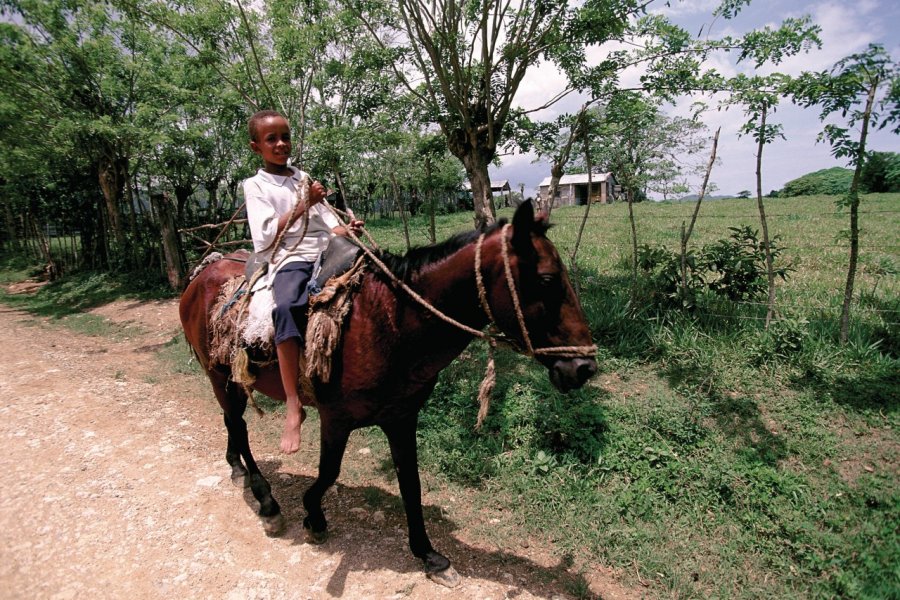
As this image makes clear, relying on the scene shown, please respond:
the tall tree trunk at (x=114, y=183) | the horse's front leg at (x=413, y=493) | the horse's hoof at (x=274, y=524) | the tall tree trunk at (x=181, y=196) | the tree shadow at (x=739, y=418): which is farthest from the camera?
the tall tree trunk at (x=114, y=183)

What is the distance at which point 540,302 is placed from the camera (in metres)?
2.23

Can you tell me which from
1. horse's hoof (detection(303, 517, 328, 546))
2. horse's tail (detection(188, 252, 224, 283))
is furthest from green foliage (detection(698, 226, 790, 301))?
horse's tail (detection(188, 252, 224, 283))

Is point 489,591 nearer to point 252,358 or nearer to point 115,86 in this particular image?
point 252,358

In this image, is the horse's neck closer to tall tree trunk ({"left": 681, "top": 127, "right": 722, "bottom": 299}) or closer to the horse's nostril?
the horse's nostril

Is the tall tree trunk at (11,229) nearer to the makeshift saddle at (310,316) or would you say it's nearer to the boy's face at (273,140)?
the makeshift saddle at (310,316)

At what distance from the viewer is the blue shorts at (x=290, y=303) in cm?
272

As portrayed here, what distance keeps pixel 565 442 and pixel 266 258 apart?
307 centimetres

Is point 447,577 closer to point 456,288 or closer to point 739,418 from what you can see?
point 456,288

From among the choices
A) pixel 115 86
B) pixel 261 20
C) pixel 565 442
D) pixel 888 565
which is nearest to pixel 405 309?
pixel 565 442

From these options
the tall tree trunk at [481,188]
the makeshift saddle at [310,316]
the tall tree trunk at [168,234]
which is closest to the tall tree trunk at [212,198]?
the tall tree trunk at [168,234]

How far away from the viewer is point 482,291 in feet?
7.47

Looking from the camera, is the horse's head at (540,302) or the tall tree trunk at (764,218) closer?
the horse's head at (540,302)

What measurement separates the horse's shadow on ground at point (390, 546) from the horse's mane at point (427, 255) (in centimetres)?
214

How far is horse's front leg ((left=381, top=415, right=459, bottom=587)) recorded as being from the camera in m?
2.97
